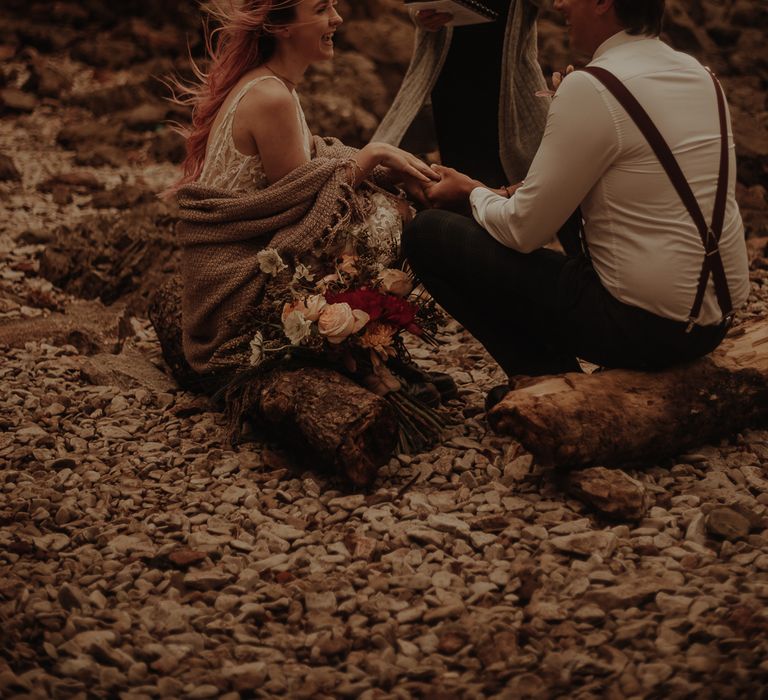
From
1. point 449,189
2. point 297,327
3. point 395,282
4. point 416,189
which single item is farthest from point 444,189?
point 297,327

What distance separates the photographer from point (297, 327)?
3027mm

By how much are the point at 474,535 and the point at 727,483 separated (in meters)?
0.80

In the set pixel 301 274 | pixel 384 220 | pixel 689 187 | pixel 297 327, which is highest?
pixel 689 187

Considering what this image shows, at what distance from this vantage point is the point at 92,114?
7703 millimetres

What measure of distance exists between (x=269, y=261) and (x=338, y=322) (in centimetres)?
33

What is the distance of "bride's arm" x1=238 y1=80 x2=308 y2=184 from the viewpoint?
319 centimetres

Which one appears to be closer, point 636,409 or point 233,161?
point 636,409

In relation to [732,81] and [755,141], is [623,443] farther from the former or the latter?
[732,81]

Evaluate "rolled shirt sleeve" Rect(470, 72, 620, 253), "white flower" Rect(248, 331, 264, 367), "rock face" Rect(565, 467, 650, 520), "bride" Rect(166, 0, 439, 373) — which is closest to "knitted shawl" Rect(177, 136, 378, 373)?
"bride" Rect(166, 0, 439, 373)

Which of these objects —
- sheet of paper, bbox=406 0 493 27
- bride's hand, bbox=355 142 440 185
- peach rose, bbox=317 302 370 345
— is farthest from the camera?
sheet of paper, bbox=406 0 493 27

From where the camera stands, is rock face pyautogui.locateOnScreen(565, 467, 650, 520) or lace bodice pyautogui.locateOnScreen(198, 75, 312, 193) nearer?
rock face pyautogui.locateOnScreen(565, 467, 650, 520)

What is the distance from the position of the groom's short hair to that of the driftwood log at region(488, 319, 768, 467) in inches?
38.5

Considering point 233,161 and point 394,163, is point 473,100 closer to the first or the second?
point 394,163

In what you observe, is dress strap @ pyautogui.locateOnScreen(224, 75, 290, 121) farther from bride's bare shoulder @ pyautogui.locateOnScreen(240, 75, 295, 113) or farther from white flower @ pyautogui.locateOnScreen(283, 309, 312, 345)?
white flower @ pyautogui.locateOnScreen(283, 309, 312, 345)
